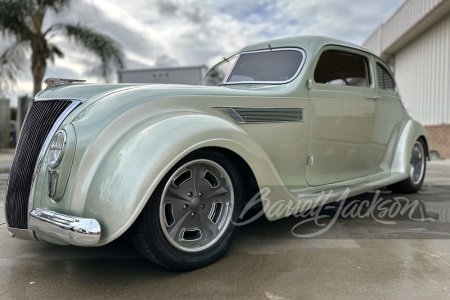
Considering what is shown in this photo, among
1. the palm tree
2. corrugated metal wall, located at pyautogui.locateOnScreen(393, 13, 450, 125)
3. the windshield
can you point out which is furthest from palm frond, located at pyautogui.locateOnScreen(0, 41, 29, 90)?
corrugated metal wall, located at pyautogui.locateOnScreen(393, 13, 450, 125)

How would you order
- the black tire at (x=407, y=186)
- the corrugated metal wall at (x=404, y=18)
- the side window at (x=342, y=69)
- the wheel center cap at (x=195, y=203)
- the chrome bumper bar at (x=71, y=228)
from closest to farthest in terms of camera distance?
the chrome bumper bar at (x=71, y=228)
the wheel center cap at (x=195, y=203)
the side window at (x=342, y=69)
the black tire at (x=407, y=186)
the corrugated metal wall at (x=404, y=18)

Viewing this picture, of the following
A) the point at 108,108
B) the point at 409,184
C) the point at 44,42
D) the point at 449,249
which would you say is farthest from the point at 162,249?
the point at 44,42

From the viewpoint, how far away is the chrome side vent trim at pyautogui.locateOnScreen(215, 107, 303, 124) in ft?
8.93

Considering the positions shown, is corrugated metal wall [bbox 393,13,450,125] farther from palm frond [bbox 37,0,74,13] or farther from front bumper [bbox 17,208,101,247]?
front bumper [bbox 17,208,101,247]

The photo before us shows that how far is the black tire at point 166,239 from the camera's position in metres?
2.17

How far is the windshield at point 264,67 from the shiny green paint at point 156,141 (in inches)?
6.9

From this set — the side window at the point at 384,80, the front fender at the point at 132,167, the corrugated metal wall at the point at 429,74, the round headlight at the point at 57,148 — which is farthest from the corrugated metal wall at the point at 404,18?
the round headlight at the point at 57,148

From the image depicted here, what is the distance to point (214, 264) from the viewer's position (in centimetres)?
250

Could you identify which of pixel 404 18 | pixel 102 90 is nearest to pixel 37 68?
pixel 102 90

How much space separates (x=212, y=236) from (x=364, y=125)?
2.26 meters

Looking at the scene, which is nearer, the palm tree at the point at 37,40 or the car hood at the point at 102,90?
the car hood at the point at 102,90

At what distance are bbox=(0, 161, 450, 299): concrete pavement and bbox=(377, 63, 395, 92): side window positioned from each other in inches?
75.2

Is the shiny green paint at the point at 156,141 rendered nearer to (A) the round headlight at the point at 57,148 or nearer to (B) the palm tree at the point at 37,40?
(A) the round headlight at the point at 57,148

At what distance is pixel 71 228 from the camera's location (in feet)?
6.39
